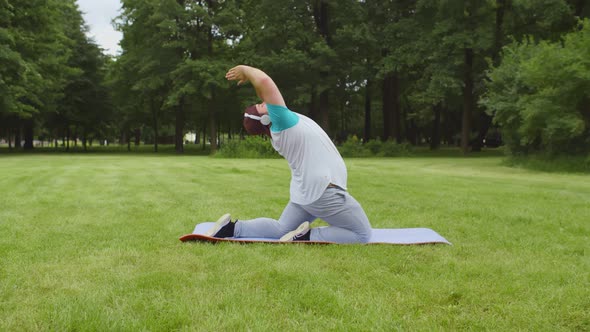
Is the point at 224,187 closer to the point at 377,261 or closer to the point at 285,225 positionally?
the point at 285,225

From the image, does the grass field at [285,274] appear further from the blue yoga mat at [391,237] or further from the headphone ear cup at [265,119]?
the headphone ear cup at [265,119]

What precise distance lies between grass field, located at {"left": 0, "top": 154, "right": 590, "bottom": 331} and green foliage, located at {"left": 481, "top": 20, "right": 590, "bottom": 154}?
8203 mm

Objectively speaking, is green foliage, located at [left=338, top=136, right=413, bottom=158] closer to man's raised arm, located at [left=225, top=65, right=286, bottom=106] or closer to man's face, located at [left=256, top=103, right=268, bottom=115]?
man's face, located at [left=256, top=103, right=268, bottom=115]

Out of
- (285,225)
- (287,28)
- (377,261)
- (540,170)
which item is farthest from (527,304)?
(287,28)

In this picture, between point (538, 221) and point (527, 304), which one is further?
point (538, 221)

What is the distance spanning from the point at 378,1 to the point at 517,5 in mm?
9247

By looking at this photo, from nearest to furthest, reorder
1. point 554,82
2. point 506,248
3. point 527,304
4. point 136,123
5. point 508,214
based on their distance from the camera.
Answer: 1. point 527,304
2. point 506,248
3. point 508,214
4. point 554,82
5. point 136,123

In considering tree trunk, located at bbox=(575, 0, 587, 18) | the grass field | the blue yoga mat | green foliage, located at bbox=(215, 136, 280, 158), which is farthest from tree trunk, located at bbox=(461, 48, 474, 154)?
the blue yoga mat

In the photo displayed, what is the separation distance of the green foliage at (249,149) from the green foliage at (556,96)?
11689 millimetres

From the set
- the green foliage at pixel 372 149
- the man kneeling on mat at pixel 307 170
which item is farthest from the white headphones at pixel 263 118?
the green foliage at pixel 372 149

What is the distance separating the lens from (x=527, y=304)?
3088 mm

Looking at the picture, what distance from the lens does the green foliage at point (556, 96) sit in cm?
1397

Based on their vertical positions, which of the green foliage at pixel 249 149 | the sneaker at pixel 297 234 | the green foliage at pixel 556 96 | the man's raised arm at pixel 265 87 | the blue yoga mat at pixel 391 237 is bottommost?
the blue yoga mat at pixel 391 237

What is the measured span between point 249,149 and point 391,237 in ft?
66.4
